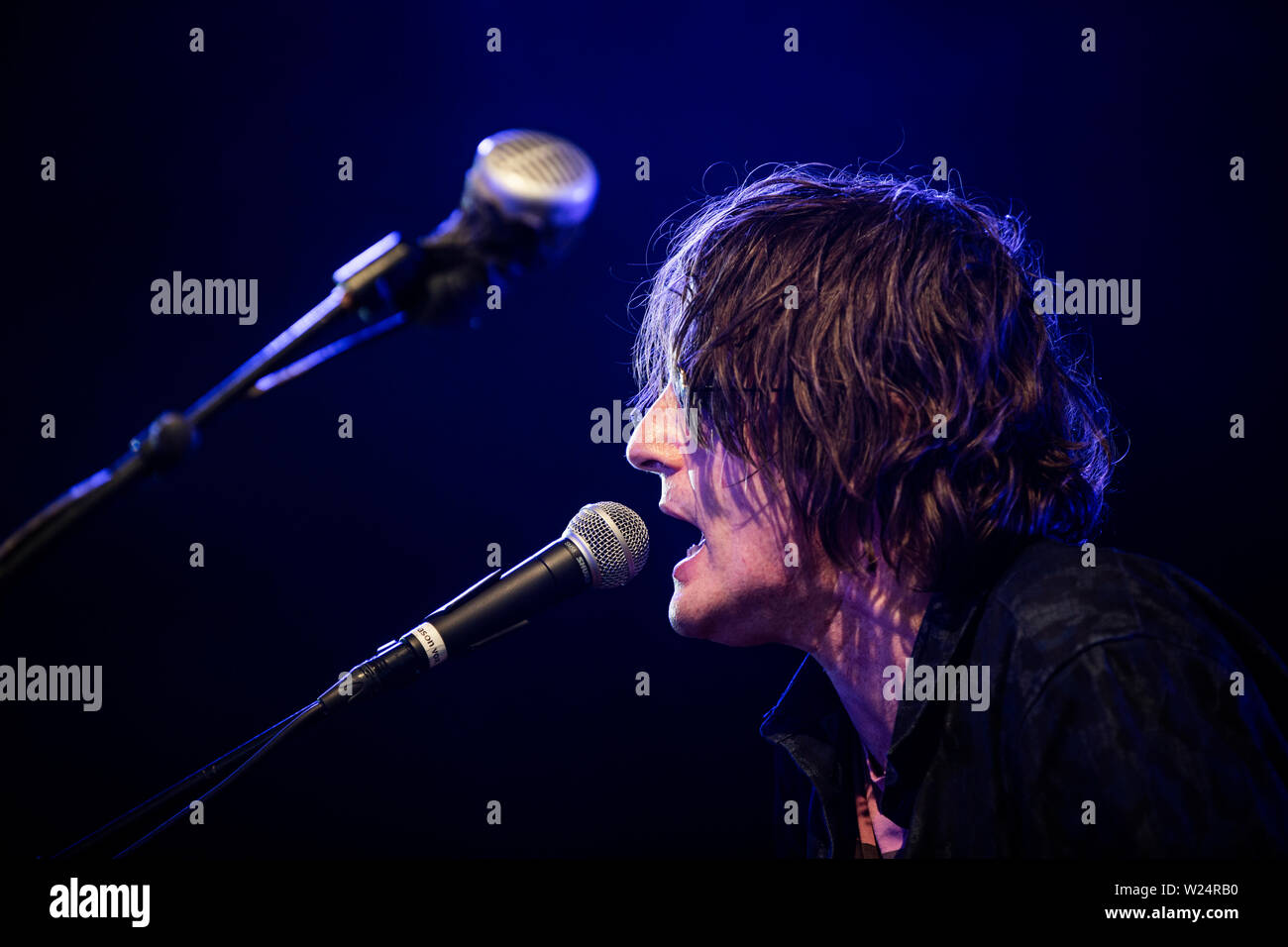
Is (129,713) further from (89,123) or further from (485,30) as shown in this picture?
(485,30)

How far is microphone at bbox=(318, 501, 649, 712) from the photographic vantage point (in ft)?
4.54

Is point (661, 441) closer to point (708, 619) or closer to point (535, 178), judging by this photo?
point (708, 619)

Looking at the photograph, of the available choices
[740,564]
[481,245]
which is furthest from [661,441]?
[481,245]

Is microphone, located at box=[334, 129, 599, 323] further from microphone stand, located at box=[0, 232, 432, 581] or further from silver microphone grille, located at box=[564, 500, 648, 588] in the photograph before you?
silver microphone grille, located at box=[564, 500, 648, 588]

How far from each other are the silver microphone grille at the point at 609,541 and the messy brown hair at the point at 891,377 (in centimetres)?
27

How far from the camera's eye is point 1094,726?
4.05 feet

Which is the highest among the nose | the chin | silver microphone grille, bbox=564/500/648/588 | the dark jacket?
the nose

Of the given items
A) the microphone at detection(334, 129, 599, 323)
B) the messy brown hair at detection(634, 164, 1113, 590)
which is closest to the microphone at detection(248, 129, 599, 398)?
the microphone at detection(334, 129, 599, 323)

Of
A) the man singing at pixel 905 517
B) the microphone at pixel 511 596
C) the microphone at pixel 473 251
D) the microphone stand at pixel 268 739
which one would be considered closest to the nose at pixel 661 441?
the man singing at pixel 905 517

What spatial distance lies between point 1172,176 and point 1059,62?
1.48ft

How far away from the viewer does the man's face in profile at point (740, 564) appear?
177 cm

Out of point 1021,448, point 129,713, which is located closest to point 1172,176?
point 1021,448

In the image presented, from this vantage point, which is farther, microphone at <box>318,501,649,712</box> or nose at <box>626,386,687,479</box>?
nose at <box>626,386,687,479</box>
